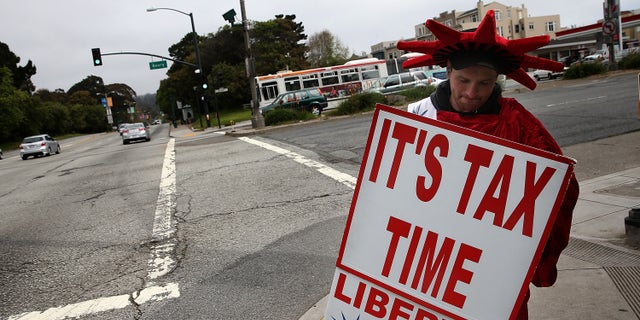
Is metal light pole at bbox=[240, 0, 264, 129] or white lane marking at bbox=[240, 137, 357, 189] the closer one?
white lane marking at bbox=[240, 137, 357, 189]

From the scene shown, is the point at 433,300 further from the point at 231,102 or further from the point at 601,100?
the point at 231,102

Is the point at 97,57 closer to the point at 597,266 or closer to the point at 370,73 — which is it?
the point at 370,73

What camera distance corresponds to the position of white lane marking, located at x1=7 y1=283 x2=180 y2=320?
3.78m

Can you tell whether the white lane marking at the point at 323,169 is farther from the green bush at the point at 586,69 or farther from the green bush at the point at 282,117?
the green bush at the point at 586,69

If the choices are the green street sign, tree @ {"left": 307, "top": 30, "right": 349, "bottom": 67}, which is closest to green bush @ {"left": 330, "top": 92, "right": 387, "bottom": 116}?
the green street sign

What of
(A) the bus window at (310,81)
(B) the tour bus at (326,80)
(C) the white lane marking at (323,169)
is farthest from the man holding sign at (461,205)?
(A) the bus window at (310,81)

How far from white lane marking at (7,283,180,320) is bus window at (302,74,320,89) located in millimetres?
27474

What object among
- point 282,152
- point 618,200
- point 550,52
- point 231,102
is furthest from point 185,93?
point 618,200

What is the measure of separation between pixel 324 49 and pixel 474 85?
85397 mm

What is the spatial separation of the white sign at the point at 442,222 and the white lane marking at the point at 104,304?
2511 mm

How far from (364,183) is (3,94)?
52.9m

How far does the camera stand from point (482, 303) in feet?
5.62

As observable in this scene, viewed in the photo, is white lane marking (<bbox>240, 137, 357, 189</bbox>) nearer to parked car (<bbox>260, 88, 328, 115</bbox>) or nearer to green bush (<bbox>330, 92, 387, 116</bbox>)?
green bush (<bbox>330, 92, 387, 116</bbox>)

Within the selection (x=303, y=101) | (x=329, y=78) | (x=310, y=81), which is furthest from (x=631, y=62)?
(x=303, y=101)
